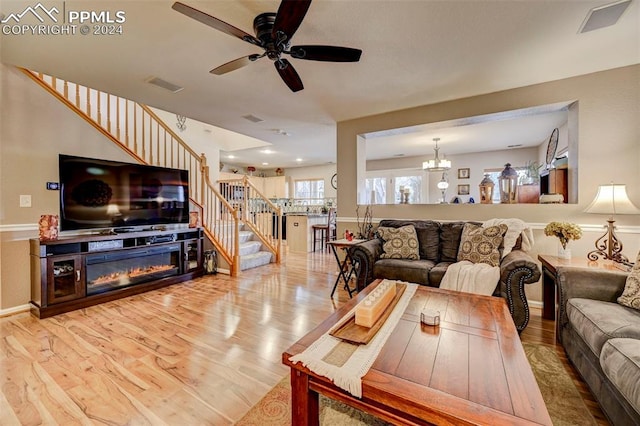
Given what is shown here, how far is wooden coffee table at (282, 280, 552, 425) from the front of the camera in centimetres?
93

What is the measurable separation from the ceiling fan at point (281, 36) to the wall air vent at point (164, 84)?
116cm

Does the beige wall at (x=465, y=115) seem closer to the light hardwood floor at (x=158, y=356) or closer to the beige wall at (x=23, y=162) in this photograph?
the beige wall at (x=23, y=162)

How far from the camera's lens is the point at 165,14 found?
203 cm

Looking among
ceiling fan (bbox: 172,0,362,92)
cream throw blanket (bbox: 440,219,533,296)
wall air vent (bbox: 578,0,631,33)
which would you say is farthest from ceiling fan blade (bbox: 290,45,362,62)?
cream throw blanket (bbox: 440,219,533,296)

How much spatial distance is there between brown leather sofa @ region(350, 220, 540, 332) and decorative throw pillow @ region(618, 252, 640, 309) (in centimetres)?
56

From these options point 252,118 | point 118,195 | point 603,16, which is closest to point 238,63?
point 252,118

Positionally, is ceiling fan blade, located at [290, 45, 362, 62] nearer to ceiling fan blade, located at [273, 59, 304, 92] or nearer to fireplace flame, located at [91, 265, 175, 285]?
ceiling fan blade, located at [273, 59, 304, 92]

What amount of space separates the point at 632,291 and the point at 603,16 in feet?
6.52

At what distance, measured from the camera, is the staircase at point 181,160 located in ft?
13.0

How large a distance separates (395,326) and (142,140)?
4835mm

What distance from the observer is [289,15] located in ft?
5.48

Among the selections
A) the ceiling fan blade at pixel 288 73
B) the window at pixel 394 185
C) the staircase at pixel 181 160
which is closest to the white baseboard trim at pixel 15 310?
the staircase at pixel 181 160

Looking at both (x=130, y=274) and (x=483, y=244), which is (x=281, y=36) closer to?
(x=483, y=244)

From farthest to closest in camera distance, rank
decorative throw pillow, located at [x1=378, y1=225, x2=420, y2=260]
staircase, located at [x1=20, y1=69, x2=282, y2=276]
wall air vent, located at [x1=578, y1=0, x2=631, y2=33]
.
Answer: staircase, located at [x1=20, y1=69, x2=282, y2=276]
decorative throw pillow, located at [x1=378, y1=225, x2=420, y2=260]
wall air vent, located at [x1=578, y1=0, x2=631, y2=33]
